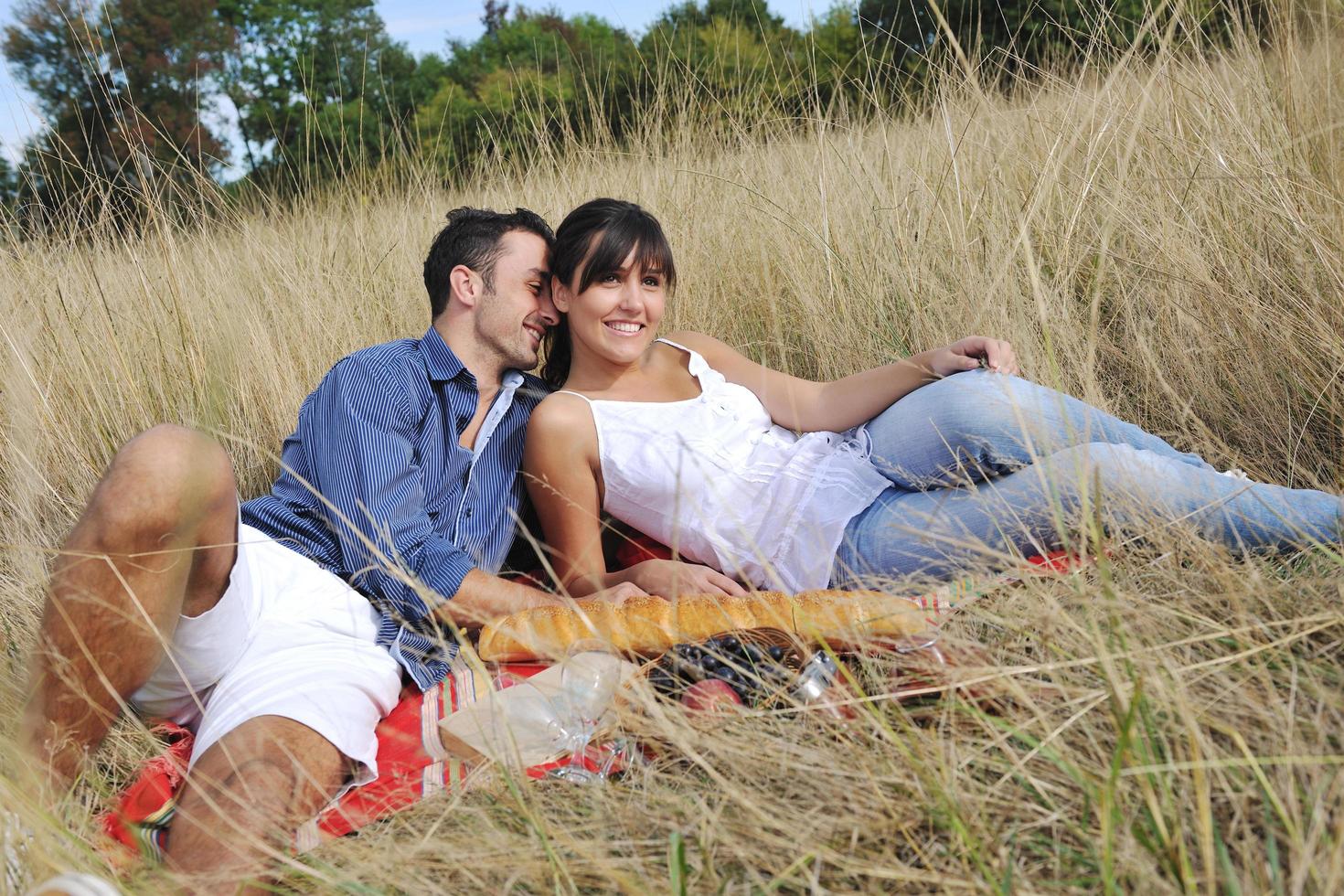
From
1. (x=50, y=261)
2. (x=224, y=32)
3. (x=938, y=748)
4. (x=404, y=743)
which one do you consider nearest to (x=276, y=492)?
(x=404, y=743)

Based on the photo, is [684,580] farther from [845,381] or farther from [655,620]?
[845,381]

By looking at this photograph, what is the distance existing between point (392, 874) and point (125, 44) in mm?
4125

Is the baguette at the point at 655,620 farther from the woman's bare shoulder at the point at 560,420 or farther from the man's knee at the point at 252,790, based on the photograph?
the woman's bare shoulder at the point at 560,420

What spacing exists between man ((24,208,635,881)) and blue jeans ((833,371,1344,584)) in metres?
0.72

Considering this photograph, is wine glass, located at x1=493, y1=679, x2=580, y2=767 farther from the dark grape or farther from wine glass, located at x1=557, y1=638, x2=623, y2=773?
the dark grape

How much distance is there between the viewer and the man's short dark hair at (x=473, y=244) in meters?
2.77

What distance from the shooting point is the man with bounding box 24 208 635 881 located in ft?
5.70

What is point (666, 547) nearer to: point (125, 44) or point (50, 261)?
point (50, 261)

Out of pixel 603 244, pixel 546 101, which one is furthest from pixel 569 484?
pixel 546 101

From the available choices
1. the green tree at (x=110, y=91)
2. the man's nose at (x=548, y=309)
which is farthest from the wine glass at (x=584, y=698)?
the green tree at (x=110, y=91)

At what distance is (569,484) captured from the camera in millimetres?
2541

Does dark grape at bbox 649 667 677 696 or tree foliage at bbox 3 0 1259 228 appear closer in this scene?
dark grape at bbox 649 667 677 696

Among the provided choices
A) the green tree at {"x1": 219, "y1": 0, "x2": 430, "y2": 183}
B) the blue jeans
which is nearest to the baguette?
the blue jeans

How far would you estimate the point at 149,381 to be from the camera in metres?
3.49
